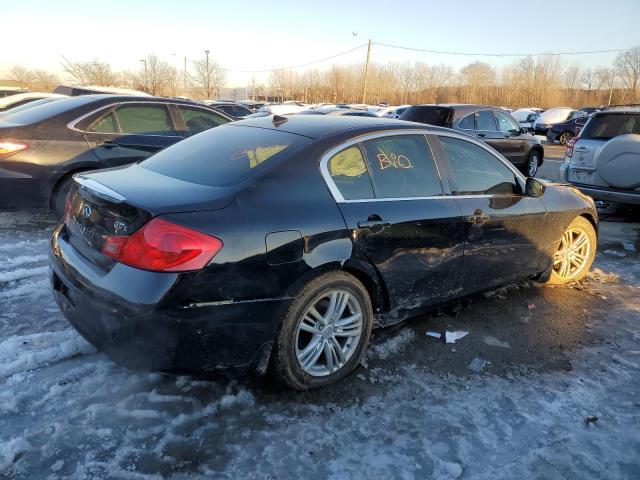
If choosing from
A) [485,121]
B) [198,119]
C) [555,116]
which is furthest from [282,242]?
[555,116]

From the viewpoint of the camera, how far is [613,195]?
7.07 m

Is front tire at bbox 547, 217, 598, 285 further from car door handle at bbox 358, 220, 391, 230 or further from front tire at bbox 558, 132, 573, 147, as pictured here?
front tire at bbox 558, 132, 573, 147

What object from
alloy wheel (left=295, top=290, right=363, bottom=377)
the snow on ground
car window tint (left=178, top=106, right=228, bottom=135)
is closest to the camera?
the snow on ground

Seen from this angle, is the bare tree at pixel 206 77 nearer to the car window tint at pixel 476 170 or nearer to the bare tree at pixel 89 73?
the bare tree at pixel 89 73

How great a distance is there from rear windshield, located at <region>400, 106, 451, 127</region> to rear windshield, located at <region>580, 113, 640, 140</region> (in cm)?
281

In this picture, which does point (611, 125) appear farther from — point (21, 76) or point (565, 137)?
point (21, 76)

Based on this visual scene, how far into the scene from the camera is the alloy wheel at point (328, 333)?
9.45 ft

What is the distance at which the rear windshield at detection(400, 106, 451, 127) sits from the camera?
402 inches

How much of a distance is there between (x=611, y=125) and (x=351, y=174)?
21.2 ft

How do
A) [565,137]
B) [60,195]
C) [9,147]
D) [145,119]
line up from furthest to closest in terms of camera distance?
1. [565,137]
2. [145,119]
3. [60,195]
4. [9,147]

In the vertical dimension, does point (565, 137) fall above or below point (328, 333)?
below

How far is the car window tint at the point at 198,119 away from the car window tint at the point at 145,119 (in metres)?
0.25

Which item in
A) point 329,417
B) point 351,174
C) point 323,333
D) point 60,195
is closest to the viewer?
point 329,417

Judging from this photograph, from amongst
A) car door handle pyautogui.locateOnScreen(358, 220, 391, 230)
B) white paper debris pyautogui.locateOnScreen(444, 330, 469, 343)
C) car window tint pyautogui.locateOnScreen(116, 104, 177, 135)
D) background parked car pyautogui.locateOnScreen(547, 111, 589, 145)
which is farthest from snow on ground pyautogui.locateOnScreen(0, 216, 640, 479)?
background parked car pyautogui.locateOnScreen(547, 111, 589, 145)
